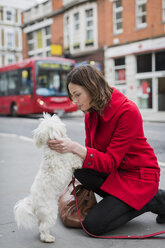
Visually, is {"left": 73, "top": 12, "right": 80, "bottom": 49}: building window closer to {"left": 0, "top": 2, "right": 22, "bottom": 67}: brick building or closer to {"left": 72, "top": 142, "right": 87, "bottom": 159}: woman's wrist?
{"left": 0, "top": 2, "right": 22, "bottom": 67}: brick building

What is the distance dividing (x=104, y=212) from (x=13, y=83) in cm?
1463

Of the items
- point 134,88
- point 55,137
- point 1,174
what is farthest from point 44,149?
point 134,88

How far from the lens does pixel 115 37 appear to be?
20656mm

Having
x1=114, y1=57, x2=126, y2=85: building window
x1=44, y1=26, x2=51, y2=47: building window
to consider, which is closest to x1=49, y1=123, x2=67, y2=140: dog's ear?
x1=114, y1=57, x2=126, y2=85: building window

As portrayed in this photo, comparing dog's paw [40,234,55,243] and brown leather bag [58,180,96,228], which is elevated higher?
brown leather bag [58,180,96,228]

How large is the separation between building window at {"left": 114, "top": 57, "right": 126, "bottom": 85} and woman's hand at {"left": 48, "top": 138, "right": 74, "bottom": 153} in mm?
17939

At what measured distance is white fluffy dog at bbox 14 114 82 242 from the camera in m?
2.34

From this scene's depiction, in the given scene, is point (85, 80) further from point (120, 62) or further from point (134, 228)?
point (120, 62)

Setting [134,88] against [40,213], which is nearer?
[40,213]

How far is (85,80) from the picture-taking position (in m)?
2.54

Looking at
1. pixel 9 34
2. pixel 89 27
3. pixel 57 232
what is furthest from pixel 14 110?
pixel 57 232

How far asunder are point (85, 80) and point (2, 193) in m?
1.86

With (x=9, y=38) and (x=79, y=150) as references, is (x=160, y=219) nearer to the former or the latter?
(x=79, y=150)

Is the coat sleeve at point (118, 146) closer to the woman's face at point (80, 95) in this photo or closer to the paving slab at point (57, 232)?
the woman's face at point (80, 95)
